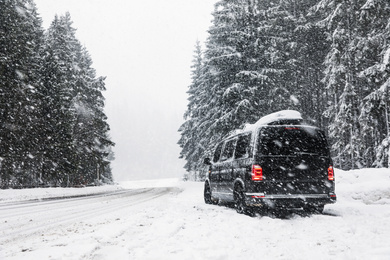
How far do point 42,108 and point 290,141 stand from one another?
21.1 metres

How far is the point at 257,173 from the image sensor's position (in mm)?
7195

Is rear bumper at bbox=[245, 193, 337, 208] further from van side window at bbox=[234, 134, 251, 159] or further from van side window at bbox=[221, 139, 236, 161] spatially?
van side window at bbox=[221, 139, 236, 161]

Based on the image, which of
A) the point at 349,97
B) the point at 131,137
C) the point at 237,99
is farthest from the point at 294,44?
the point at 131,137

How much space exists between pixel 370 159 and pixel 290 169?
58.7ft

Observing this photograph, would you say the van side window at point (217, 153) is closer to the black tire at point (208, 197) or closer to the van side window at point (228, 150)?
the van side window at point (228, 150)

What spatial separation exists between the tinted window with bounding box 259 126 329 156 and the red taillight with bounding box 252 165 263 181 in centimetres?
38

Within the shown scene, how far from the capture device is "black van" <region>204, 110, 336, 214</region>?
712cm

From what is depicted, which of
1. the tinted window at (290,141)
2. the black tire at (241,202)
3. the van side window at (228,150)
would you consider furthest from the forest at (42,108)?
the tinted window at (290,141)

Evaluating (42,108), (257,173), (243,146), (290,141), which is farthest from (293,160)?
(42,108)

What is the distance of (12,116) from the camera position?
65.2 ft

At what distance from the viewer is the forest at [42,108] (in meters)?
19.9

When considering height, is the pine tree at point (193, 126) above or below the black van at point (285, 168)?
above

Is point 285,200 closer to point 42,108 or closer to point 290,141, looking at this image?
point 290,141

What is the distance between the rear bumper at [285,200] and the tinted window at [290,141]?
99 cm
